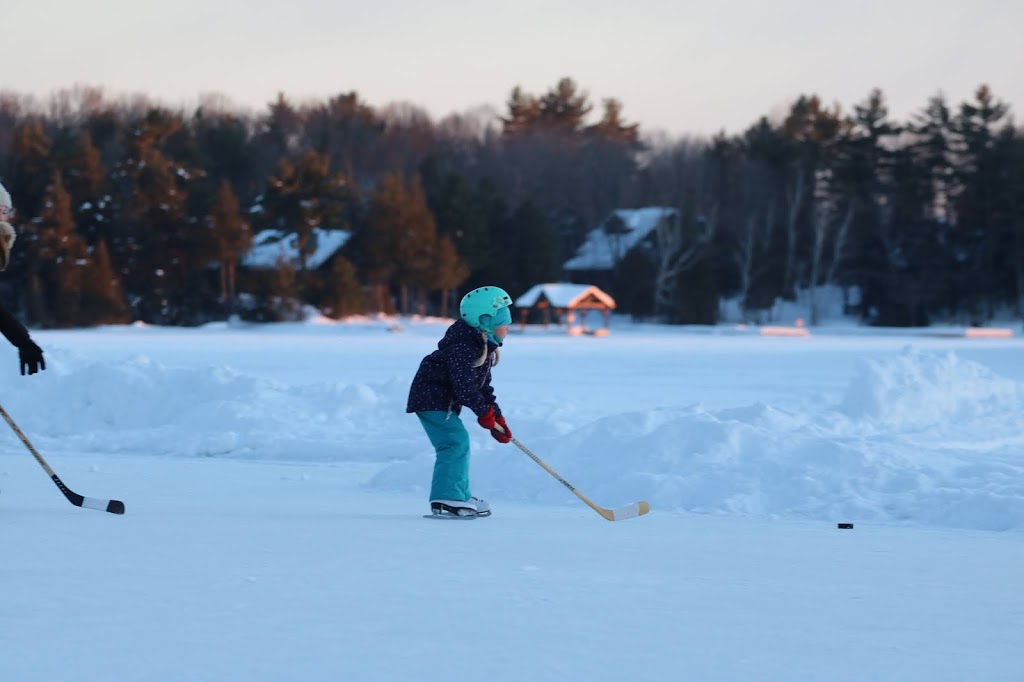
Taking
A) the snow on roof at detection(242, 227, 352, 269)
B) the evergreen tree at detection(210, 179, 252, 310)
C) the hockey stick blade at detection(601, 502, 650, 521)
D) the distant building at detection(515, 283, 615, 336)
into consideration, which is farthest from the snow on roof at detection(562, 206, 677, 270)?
the hockey stick blade at detection(601, 502, 650, 521)

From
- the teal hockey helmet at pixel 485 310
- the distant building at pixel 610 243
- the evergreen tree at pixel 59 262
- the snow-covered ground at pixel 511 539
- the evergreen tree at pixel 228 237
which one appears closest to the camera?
the snow-covered ground at pixel 511 539

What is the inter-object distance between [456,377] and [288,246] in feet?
173

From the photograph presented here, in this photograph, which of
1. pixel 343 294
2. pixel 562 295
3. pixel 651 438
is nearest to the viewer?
pixel 651 438

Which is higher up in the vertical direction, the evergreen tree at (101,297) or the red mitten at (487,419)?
the evergreen tree at (101,297)

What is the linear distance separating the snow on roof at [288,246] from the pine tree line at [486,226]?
0.47m

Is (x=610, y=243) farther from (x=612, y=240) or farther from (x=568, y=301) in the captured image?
(x=568, y=301)

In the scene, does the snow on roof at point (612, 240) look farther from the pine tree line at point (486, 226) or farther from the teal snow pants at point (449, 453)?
the teal snow pants at point (449, 453)

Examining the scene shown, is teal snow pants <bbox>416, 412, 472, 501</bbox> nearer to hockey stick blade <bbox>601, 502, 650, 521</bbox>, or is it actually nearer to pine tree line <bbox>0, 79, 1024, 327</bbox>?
hockey stick blade <bbox>601, 502, 650, 521</bbox>

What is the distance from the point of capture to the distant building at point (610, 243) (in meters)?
66.4

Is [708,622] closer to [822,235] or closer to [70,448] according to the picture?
[70,448]

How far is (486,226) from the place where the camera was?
60.8m

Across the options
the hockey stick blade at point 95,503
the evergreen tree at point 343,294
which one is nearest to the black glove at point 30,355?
the hockey stick blade at point 95,503

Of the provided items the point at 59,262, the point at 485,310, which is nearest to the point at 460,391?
the point at 485,310

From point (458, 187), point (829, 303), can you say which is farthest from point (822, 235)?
point (458, 187)
